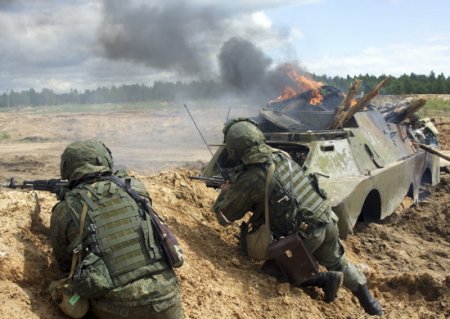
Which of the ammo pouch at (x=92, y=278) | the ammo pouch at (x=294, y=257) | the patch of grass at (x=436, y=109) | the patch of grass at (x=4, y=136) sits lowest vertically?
the patch of grass at (x=436, y=109)

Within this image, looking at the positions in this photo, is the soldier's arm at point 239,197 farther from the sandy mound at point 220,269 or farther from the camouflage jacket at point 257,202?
the sandy mound at point 220,269

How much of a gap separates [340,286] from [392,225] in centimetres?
320

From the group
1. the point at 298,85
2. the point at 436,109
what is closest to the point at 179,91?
the point at 298,85

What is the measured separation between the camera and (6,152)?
21.4 meters

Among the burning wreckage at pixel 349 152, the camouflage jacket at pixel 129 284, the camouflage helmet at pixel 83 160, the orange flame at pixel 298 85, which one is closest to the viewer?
the camouflage jacket at pixel 129 284

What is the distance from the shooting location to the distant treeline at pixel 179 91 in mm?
16219

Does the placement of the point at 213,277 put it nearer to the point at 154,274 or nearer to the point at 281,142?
the point at 154,274

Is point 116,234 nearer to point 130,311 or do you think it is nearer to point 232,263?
point 130,311

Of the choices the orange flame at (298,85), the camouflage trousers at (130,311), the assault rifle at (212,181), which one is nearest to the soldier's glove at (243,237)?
the assault rifle at (212,181)

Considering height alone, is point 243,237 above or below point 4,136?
above

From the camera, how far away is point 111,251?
12.1 ft

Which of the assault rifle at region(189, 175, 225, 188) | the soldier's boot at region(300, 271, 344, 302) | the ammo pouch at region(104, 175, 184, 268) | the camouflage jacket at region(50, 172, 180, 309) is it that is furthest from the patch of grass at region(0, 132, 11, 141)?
the ammo pouch at region(104, 175, 184, 268)

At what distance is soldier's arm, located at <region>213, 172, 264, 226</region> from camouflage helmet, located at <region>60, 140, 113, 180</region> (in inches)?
52.7

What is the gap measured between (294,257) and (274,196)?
57cm
